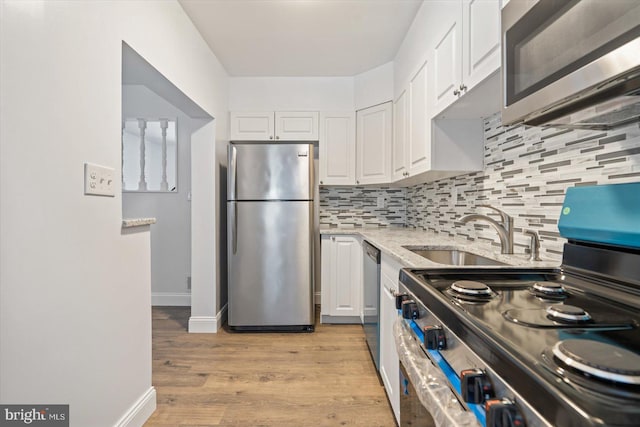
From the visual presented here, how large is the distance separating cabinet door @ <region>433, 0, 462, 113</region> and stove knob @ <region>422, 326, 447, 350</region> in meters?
1.17

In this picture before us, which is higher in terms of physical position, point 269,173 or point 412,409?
point 269,173

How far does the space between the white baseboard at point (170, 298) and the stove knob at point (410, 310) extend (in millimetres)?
3070

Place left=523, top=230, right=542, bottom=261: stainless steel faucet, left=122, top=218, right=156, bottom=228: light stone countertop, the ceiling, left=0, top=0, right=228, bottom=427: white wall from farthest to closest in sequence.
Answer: the ceiling, left=122, top=218, right=156, bottom=228: light stone countertop, left=523, top=230, right=542, bottom=261: stainless steel faucet, left=0, top=0, right=228, bottom=427: white wall

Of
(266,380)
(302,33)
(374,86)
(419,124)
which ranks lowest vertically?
(266,380)

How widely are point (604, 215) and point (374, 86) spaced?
249 centimetres

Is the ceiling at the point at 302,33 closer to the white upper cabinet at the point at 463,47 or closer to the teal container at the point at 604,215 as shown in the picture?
the white upper cabinet at the point at 463,47

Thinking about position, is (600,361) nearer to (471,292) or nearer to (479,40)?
(471,292)

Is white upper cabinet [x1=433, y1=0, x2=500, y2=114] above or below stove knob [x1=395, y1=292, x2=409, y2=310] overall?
above

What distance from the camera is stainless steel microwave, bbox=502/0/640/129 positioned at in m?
0.61

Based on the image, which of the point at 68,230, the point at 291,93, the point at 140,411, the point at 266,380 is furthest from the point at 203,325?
the point at 291,93

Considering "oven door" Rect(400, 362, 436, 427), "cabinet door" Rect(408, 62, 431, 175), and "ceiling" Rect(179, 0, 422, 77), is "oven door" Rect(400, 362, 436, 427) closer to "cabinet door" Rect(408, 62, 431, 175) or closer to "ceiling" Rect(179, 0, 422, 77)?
"cabinet door" Rect(408, 62, 431, 175)

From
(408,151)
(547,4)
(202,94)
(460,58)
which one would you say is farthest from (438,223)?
(202,94)

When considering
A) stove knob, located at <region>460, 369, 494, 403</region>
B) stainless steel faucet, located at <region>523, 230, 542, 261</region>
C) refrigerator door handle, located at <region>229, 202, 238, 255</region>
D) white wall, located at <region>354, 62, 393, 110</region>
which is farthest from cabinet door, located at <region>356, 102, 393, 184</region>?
stove knob, located at <region>460, 369, 494, 403</region>

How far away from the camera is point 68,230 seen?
1134 mm
